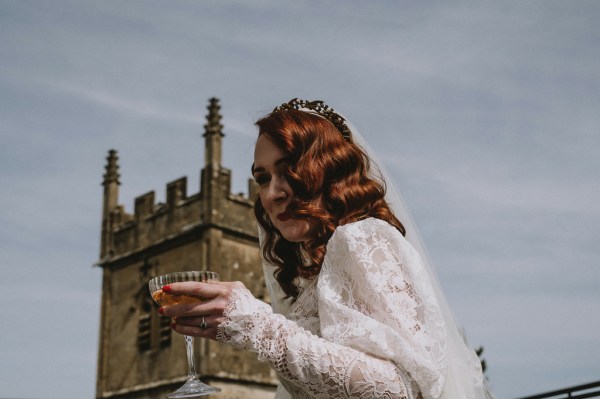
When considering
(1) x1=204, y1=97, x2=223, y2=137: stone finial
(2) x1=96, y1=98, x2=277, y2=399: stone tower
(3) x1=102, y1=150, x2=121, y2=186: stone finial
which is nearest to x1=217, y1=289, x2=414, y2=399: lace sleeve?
(2) x1=96, y1=98, x2=277, y2=399: stone tower

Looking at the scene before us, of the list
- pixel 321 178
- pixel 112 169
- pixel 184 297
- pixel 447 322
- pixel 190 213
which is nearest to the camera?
pixel 184 297

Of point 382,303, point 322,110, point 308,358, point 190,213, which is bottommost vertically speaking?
point 308,358

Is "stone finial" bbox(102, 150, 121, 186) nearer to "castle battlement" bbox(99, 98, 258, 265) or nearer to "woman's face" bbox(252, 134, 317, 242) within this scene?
"castle battlement" bbox(99, 98, 258, 265)

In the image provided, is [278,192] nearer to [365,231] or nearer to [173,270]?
[365,231]

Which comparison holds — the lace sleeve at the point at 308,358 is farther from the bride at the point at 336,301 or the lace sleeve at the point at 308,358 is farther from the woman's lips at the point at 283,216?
the woman's lips at the point at 283,216

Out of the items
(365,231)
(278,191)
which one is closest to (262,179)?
(278,191)

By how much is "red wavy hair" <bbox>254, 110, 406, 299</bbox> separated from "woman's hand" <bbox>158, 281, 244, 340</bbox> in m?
0.37

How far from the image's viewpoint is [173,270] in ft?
65.0

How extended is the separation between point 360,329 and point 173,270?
18.4 metres

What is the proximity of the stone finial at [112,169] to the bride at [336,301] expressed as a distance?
2181 centimetres

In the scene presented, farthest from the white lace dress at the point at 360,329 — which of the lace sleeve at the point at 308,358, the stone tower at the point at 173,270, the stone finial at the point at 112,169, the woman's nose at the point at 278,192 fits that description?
the stone finial at the point at 112,169

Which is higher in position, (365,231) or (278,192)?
(278,192)

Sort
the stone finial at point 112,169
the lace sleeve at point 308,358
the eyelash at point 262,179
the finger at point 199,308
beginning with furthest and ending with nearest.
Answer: the stone finial at point 112,169 → the eyelash at point 262,179 → the finger at point 199,308 → the lace sleeve at point 308,358

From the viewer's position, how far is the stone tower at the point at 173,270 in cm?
1878
